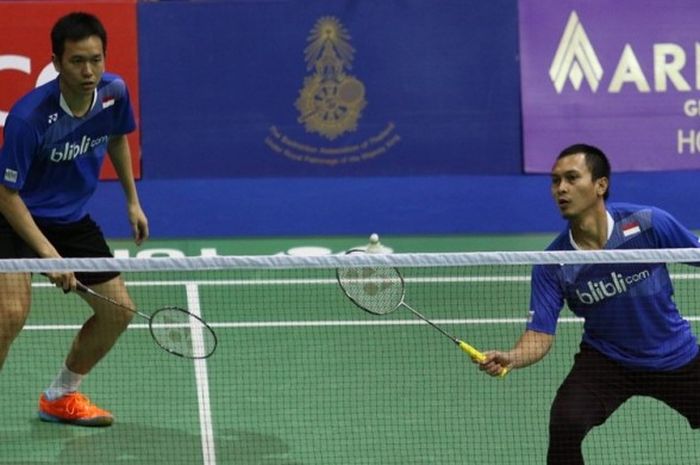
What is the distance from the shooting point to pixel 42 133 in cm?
581

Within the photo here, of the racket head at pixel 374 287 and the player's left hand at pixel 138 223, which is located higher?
the player's left hand at pixel 138 223

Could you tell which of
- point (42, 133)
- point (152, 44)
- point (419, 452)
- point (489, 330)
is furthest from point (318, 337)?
point (152, 44)

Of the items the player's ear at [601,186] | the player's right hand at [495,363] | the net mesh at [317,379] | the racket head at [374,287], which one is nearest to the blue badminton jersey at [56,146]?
the net mesh at [317,379]

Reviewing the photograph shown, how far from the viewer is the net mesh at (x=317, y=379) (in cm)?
595

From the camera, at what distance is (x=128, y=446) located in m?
6.17

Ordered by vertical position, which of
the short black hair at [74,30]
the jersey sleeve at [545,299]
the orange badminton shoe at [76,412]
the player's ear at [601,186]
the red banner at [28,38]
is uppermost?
the red banner at [28,38]

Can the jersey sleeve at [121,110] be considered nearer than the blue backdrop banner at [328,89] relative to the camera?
Yes

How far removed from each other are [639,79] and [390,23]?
1793mm

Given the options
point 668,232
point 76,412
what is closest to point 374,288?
point 668,232

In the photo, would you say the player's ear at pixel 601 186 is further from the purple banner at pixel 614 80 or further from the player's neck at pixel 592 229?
the purple banner at pixel 614 80

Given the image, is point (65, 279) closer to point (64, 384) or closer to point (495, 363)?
point (64, 384)

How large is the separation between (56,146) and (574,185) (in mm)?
2264

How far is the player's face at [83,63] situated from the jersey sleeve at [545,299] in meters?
2.01

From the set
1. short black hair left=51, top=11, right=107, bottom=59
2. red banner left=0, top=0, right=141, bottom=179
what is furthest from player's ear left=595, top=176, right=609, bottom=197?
red banner left=0, top=0, right=141, bottom=179
